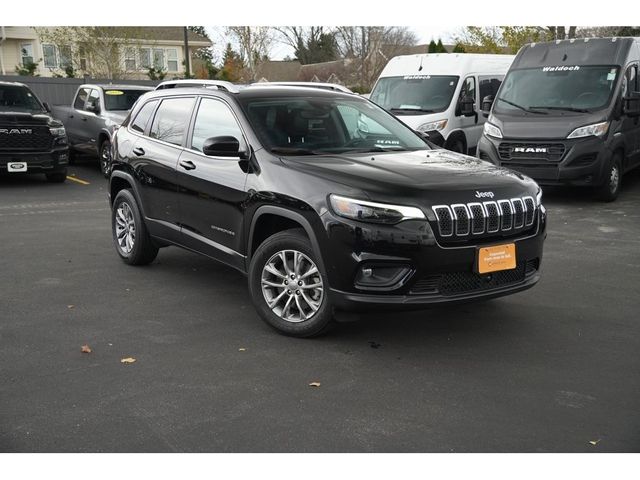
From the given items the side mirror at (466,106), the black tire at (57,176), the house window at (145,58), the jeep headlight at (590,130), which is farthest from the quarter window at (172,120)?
the house window at (145,58)

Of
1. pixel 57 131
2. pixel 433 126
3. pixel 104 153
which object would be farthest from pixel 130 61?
pixel 433 126

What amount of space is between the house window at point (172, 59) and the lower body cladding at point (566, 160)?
35.6 m

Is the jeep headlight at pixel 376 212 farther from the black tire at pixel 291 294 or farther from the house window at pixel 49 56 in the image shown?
the house window at pixel 49 56

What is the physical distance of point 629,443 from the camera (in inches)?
147

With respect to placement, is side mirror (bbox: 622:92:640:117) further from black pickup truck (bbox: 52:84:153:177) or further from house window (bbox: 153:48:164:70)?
house window (bbox: 153:48:164:70)

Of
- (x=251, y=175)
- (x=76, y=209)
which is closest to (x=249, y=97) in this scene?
(x=251, y=175)

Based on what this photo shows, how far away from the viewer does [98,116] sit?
51.2ft

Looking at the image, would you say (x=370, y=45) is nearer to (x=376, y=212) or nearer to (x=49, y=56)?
(x=49, y=56)

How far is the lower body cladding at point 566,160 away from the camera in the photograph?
11.2 m

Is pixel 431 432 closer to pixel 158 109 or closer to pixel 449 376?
pixel 449 376

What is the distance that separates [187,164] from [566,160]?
682 cm

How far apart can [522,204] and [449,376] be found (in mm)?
1412

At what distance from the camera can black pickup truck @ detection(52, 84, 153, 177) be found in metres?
15.3

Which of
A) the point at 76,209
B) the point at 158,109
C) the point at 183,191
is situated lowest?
the point at 76,209
